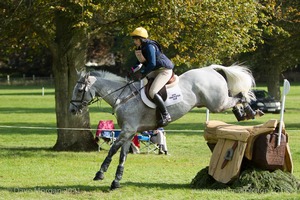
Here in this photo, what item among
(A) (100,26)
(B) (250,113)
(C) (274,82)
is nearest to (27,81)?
(C) (274,82)

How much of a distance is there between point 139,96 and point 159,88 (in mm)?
498

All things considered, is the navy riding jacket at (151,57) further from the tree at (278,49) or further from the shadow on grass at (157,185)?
→ the tree at (278,49)

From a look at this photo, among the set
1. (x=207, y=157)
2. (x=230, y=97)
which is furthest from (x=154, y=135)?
(x=230, y=97)

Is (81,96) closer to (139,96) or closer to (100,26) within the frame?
(139,96)

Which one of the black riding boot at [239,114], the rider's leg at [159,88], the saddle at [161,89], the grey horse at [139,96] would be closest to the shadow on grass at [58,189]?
the grey horse at [139,96]

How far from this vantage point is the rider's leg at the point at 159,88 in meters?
12.3

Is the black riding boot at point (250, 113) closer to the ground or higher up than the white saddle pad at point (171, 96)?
closer to the ground

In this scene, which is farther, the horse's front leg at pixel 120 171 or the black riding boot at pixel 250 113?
the black riding boot at pixel 250 113

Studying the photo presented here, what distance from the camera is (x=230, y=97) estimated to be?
1282cm

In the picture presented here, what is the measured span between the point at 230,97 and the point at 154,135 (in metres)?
8.99

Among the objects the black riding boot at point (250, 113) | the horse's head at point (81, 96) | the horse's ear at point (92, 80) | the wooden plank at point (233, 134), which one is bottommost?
the wooden plank at point (233, 134)

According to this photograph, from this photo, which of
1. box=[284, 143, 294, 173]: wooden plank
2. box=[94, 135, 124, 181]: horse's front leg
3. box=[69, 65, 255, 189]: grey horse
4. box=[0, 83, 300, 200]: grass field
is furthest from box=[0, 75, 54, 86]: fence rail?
box=[284, 143, 294, 173]: wooden plank

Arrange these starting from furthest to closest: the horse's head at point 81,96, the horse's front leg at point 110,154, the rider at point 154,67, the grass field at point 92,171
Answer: the horse's head at point 81,96 < the horse's front leg at point 110,154 < the rider at point 154,67 < the grass field at point 92,171

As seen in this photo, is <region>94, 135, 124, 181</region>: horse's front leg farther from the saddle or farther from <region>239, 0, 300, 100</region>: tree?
<region>239, 0, 300, 100</region>: tree
